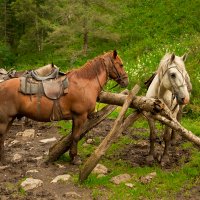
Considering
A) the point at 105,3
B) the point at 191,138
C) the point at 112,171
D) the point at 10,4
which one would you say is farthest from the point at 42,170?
the point at 10,4

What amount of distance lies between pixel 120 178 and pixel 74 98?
2298 millimetres

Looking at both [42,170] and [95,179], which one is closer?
[95,179]

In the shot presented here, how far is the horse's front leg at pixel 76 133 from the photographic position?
32.3 feet

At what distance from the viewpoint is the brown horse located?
9.50 metres

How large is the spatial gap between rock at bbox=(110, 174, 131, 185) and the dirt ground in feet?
2.48

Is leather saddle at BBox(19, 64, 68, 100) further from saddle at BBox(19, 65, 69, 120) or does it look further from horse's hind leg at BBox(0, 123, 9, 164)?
horse's hind leg at BBox(0, 123, 9, 164)

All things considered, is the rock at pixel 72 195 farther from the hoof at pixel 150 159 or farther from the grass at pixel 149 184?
the hoof at pixel 150 159

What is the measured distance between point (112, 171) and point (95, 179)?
2.46ft

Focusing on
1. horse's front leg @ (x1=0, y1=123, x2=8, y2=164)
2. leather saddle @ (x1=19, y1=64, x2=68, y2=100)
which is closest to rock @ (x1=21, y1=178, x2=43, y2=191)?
horse's front leg @ (x1=0, y1=123, x2=8, y2=164)

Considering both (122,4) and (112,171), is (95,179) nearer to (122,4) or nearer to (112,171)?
(112,171)

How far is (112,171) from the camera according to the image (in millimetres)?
9648

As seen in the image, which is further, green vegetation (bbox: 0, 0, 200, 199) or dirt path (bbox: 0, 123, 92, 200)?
green vegetation (bbox: 0, 0, 200, 199)

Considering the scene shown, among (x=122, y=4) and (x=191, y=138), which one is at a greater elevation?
(x=122, y=4)

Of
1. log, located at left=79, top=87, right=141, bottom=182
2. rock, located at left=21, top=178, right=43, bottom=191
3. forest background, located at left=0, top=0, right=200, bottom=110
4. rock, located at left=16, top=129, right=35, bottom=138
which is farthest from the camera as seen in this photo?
forest background, located at left=0, top=0, right=200, bottom=110
